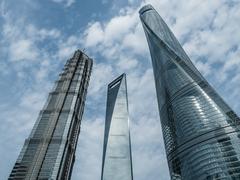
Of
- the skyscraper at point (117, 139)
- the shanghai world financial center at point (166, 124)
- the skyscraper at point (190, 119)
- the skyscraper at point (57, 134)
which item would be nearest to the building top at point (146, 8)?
the shanghai world financial center at point (166, 124)

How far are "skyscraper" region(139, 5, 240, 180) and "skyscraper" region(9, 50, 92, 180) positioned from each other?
38.7 meters

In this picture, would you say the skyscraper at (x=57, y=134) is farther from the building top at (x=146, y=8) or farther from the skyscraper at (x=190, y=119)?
the building top at (x=146, y=8)

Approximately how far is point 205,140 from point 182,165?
12.3 metres

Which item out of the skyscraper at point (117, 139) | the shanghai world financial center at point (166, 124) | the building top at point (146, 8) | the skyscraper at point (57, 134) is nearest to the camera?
the skyscraper at point (117, 139)

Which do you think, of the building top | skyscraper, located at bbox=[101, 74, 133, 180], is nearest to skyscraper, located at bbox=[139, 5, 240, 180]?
the building top

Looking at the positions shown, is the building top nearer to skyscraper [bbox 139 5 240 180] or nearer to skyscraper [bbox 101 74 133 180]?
skyscraper [bbox 139 5 240 180]

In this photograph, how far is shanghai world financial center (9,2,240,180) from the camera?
58444 millimetres

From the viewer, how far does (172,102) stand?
309 ft

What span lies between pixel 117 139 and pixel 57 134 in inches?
2541

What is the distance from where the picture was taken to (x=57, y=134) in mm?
103000

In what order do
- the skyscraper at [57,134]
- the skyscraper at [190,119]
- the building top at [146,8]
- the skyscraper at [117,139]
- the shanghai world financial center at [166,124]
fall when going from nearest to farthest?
the skyscraper at [117,139] < the shanghai world financial center at [166,124] < the skyscraper at [190,119] < the skyscraper at [57,134] < the building top at [146,8]

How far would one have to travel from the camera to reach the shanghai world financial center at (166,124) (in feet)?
192

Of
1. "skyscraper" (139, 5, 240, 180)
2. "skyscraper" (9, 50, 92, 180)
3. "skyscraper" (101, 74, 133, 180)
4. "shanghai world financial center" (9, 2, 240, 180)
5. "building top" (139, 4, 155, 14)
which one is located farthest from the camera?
"building top" (139, 4, 155, 14)

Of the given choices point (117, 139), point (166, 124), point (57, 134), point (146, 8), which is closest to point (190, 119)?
point (166, 124)
